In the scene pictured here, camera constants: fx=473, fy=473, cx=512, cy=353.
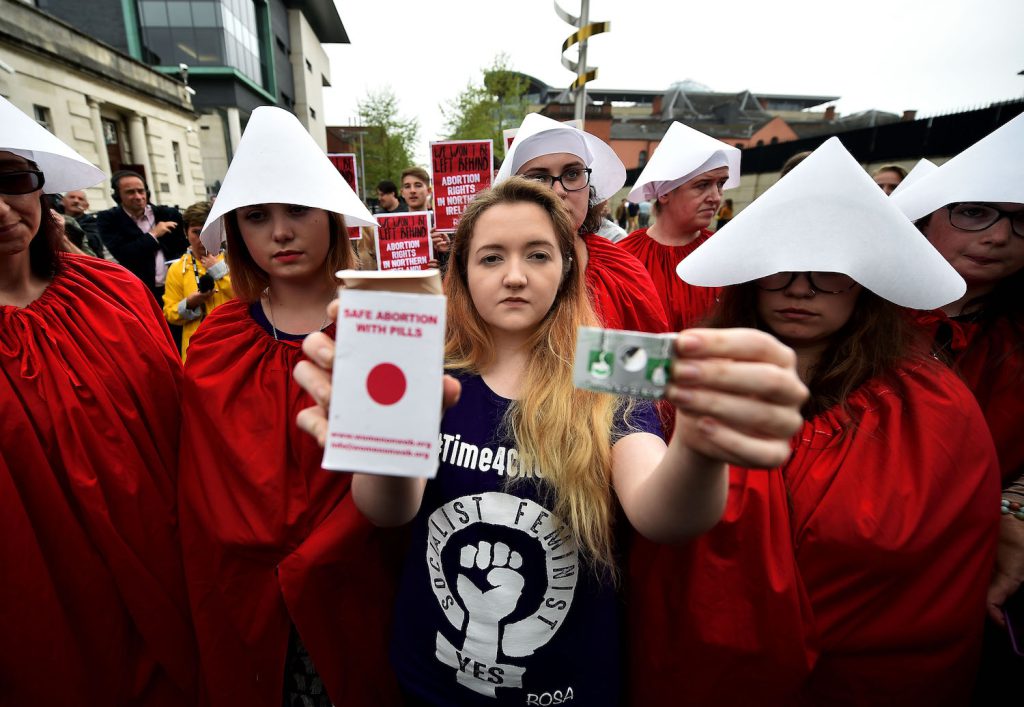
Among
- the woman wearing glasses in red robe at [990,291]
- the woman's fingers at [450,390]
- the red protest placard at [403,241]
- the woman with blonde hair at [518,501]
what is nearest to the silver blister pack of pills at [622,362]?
the woman's fingers at [450,390]

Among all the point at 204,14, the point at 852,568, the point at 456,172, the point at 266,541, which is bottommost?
the point at 266,541

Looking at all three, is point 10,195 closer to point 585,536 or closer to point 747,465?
point 585,536

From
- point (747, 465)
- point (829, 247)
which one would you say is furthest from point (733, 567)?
point (829, 247)

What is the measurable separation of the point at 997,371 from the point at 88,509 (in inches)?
128

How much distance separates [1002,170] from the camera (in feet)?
5.75

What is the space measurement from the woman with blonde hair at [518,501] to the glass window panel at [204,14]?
31.5 metres

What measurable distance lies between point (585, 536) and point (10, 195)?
7.23 ft

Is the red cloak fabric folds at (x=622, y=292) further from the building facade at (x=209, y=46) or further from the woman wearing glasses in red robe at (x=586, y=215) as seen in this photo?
the building facade at (x=209, y=46)

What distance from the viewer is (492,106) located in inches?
738

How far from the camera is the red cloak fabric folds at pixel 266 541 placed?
1.62m

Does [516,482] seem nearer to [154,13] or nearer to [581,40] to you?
[581,40]

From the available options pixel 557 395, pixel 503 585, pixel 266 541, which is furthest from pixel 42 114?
pixel 503 585

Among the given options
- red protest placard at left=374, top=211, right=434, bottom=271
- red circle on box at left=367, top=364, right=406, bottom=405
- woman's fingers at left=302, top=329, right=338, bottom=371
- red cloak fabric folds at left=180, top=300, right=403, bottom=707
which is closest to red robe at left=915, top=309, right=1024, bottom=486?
red circle on box at left=367, top=364, right=406, bottom=405

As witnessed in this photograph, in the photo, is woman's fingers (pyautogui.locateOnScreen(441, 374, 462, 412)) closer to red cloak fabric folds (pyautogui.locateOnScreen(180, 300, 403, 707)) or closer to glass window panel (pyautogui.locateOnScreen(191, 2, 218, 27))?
red cloak fabric folds (pyautogui.locateOnScreen(180, 300, 403, 707))
